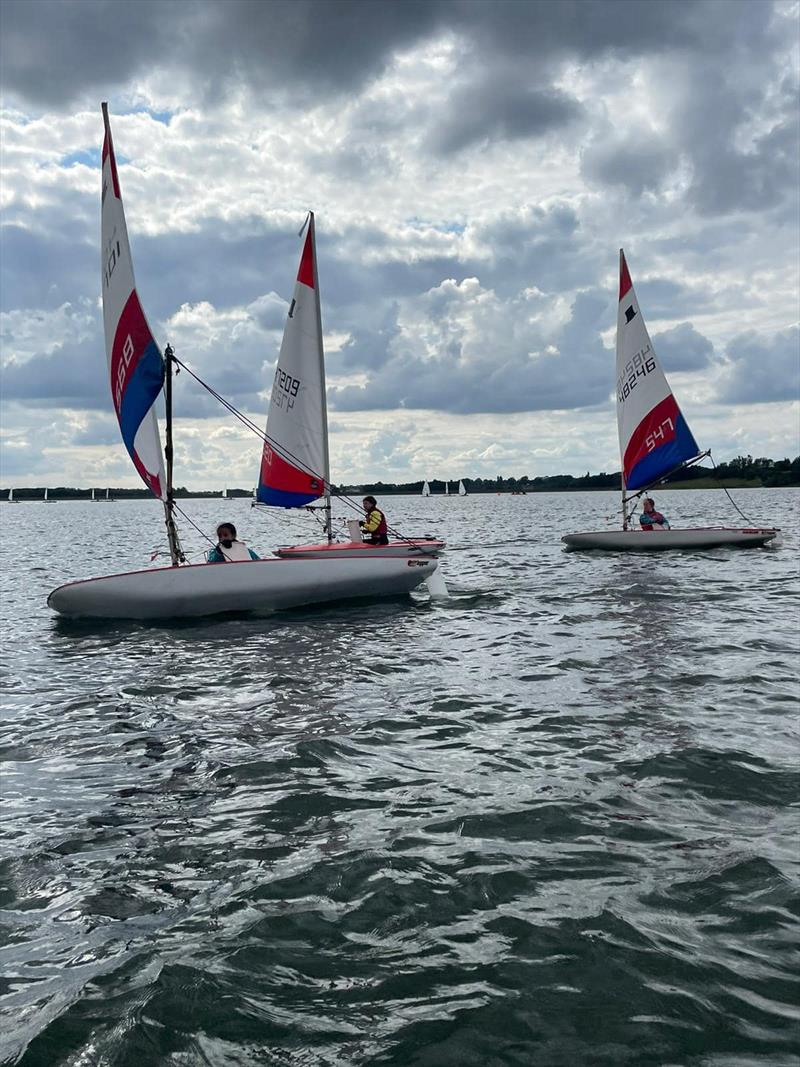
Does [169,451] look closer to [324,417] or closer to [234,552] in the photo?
[234,552]

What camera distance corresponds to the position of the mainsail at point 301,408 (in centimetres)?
2367

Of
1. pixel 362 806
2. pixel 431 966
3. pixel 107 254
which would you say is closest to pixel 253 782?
pixel 362 806

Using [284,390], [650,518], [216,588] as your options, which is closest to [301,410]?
[284,390]

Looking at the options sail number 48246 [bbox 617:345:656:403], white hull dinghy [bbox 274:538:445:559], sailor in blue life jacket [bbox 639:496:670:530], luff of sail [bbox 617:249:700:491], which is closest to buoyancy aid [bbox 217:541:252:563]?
white hull dinghy [bbox 274:538:445:559]

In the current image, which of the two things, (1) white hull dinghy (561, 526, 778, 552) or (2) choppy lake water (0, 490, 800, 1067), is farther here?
(1) white hull dinghy (561, 526, 778, 552)

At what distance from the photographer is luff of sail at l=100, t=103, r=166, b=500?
16281 millimetres

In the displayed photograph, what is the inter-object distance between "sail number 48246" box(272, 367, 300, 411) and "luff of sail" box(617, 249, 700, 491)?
12.7 m

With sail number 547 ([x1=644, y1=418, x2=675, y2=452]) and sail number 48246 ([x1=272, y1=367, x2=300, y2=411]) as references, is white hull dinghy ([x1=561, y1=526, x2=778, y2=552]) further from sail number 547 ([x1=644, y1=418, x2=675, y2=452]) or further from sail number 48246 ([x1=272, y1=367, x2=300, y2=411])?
sail number 48246 ([x1=272, y1=367, x2=300, y2=411])

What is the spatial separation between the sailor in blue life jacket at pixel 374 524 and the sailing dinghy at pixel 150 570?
376cm

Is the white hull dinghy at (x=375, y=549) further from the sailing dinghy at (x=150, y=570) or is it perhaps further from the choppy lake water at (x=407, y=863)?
the choppy lake water at (x=407, y=863)

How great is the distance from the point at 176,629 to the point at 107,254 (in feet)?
25.3

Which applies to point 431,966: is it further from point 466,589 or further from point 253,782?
point 466,589

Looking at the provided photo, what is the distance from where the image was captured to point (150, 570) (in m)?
15.7

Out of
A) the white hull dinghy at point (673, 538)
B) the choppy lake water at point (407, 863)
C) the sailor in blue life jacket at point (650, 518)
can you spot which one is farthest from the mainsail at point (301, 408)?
the choppy lake water at point (407, 863)
